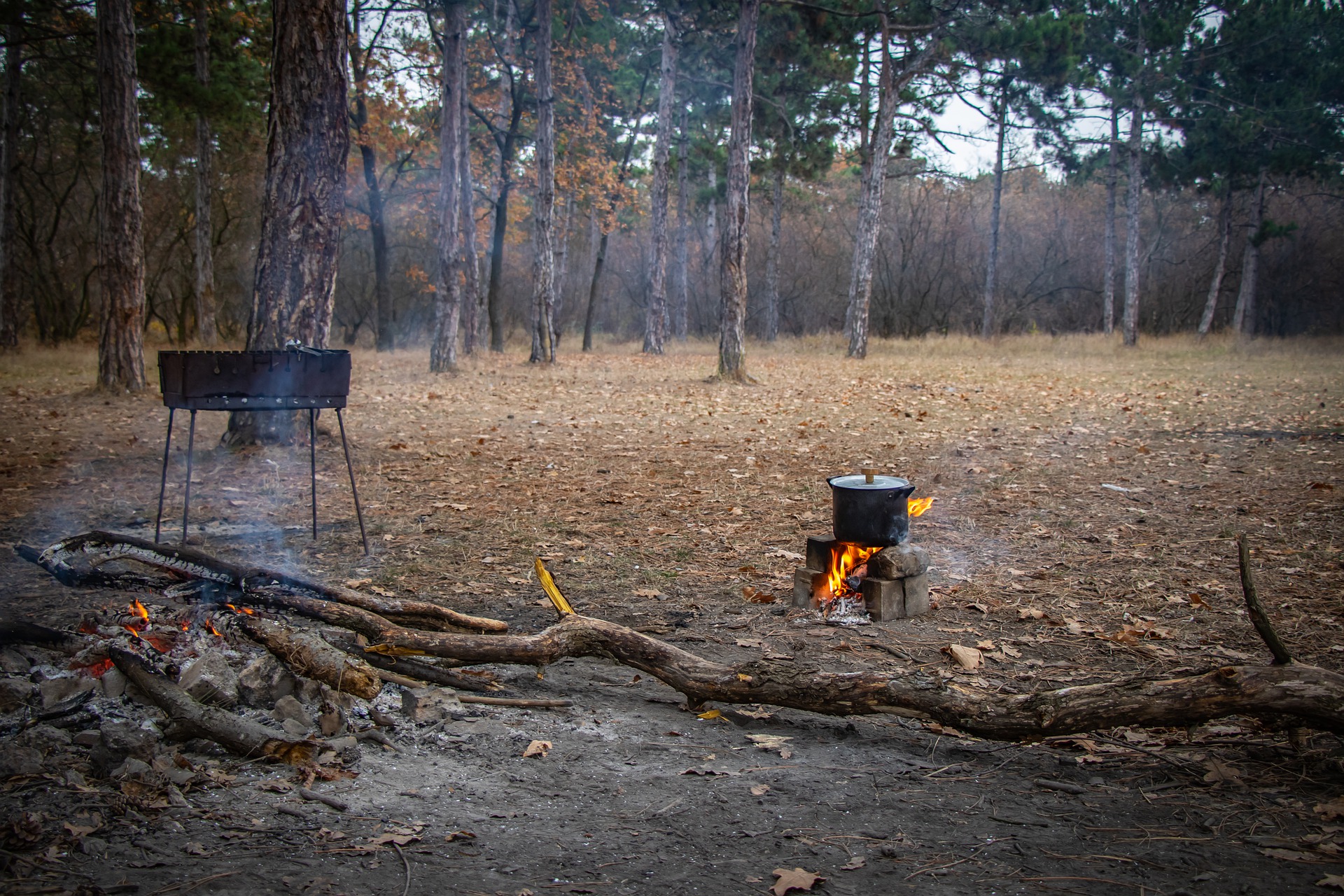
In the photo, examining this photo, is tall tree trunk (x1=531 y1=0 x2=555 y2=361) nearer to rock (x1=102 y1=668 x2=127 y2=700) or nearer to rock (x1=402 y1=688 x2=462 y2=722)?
rock (x1=402 y1=688 x2=462 y2=722)

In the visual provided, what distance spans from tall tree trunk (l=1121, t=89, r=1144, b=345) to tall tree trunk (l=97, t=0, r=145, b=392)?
25.7 meters

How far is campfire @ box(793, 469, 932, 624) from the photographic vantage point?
4402mm

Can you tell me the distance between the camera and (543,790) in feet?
9.27

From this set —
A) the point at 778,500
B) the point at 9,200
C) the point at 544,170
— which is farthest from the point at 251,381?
the point at 9,200

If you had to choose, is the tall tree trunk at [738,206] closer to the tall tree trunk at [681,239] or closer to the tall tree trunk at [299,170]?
the tall tree trunk at [299,170]

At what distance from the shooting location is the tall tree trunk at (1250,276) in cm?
2881

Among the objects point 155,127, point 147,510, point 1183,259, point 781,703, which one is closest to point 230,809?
point 781,703

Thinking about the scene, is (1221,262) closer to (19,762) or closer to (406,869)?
(406,869)

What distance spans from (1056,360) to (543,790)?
24228mm

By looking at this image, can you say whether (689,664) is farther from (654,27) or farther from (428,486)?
(654,27)

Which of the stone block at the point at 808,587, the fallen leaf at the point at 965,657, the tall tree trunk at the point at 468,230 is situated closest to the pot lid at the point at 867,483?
the stone block at the point at 808,587

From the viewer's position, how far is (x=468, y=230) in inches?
864

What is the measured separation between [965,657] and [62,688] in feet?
11.6

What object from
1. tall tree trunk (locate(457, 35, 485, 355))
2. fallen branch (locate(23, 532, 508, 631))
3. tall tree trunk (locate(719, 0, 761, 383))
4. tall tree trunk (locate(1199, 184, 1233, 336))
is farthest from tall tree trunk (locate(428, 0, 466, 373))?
tall tree trunk (locate(1199, 184, 1233, 336))
